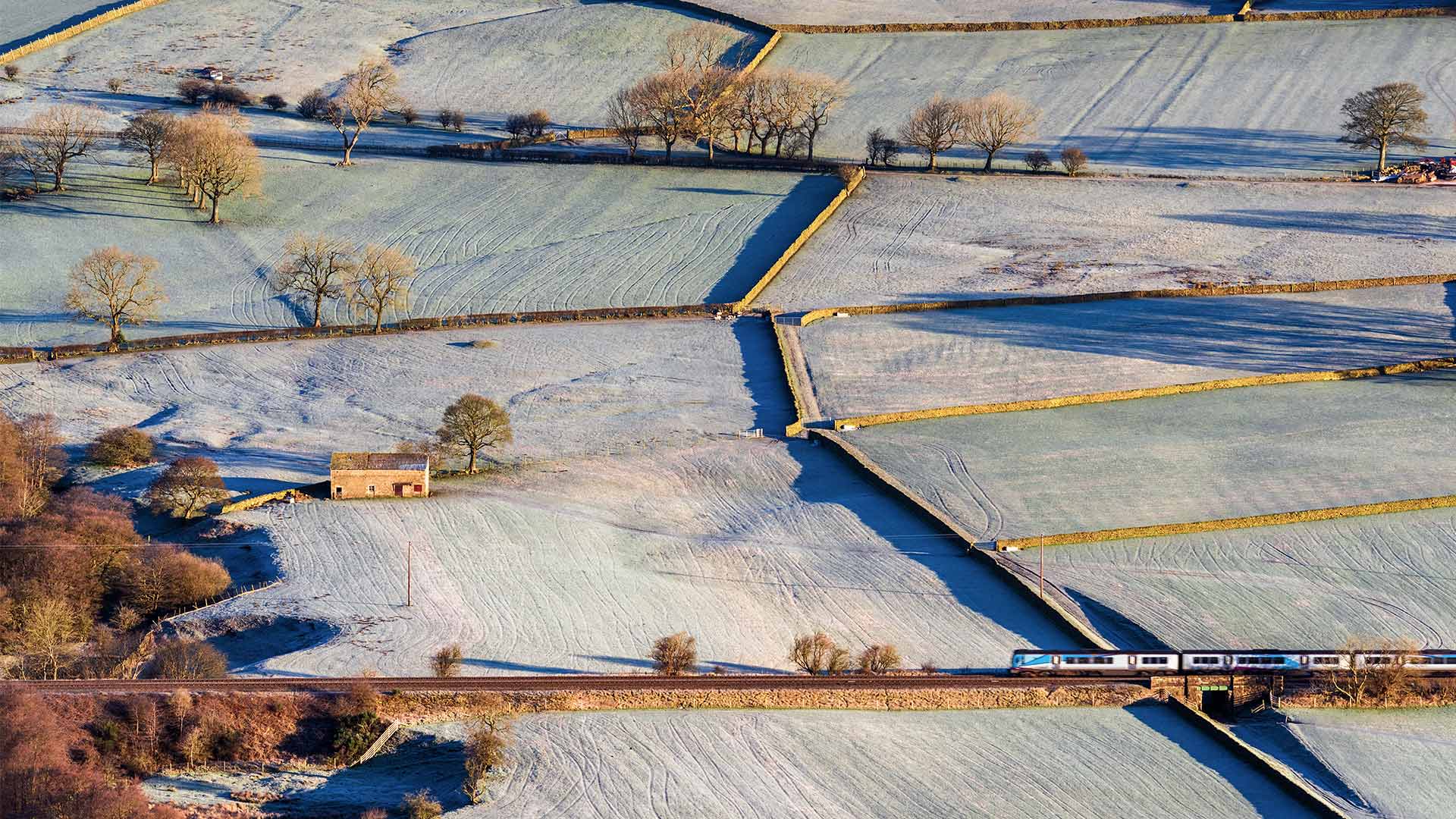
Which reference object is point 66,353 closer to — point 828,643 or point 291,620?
point 291,620

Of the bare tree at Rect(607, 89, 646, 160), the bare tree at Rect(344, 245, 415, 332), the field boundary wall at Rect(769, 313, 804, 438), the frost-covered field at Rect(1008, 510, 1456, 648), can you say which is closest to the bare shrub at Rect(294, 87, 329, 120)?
the bare tree at Rect(607, 89, 646, 160)

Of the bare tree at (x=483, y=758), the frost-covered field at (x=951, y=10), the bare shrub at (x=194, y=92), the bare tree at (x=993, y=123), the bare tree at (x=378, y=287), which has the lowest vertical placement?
the bare tree at (x=483, y=758)

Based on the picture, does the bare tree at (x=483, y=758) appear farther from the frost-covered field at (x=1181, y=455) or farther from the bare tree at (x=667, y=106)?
the bare tree at (x=667, y=106)

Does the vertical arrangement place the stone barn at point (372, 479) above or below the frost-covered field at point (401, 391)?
below

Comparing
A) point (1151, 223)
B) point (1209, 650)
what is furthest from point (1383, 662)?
point (1151, 223)

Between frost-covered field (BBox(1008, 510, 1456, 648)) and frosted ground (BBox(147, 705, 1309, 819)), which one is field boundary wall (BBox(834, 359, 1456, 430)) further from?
frosted ground (BBox(147, 705, 1309, 819))

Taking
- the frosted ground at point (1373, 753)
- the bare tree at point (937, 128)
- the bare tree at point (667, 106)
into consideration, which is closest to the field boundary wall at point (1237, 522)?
the frosted ground at point (1373, 753)
